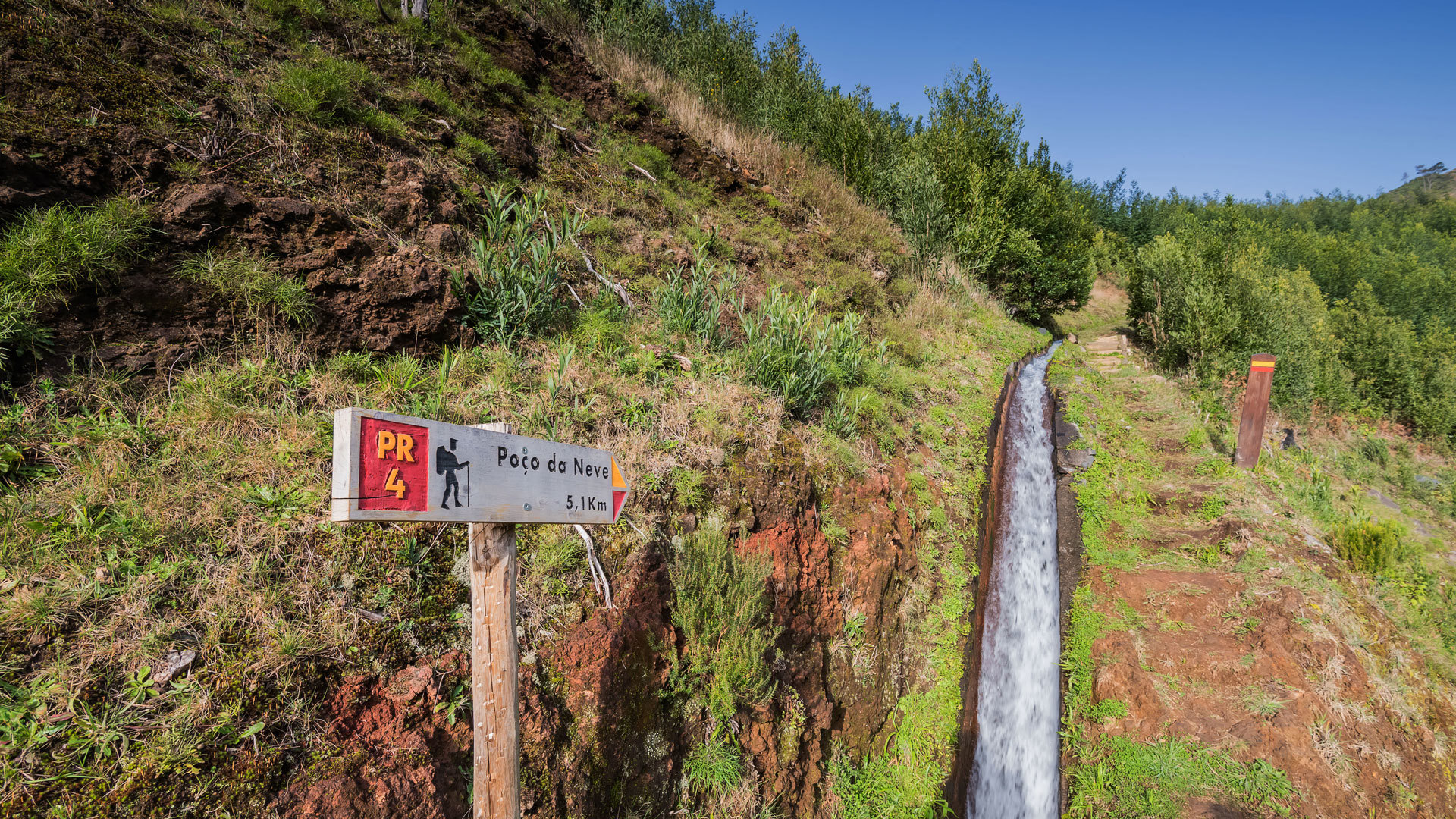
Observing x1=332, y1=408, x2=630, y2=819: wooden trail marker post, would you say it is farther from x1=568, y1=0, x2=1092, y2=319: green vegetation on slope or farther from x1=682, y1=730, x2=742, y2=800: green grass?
x1=568, y1=0, x2=1092, y2=319: green vegetation on slope

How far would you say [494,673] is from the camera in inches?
63.4

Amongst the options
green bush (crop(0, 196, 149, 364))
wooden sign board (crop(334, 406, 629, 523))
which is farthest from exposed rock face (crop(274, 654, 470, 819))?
green bush (crop(0, 196, 149, 364))

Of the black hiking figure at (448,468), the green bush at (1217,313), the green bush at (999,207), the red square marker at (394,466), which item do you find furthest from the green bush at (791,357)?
the green bush at (1217,313)

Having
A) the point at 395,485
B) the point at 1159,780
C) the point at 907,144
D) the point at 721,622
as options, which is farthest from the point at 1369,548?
the point at 907,144

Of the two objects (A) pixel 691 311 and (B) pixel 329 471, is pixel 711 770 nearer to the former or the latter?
(B) pixel 329 471

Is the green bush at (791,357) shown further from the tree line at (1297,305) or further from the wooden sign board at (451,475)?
the tree line at (1297,305)

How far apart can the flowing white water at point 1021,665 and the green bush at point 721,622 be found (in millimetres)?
2799

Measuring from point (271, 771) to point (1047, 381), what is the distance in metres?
11.9

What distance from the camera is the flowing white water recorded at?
477 centimetres

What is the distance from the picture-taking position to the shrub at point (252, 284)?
3000 millimetres

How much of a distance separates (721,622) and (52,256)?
3703 millimetres

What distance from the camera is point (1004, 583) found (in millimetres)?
6066

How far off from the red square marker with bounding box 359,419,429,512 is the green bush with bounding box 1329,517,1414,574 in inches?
359

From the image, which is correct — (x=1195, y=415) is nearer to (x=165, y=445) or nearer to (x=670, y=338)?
(x=670, y=338)
